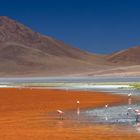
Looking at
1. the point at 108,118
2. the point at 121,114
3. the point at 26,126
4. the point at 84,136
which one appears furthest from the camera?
the point at 121,114

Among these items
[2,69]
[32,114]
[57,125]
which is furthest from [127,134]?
[2,69]

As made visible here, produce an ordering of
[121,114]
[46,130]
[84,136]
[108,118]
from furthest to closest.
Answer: [121,114] → [108,118] → [46,130] → [84,136]

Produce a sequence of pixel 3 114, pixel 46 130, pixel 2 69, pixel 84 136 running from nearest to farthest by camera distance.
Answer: pixel 84 136 → pixel 46 130 → pixel 3 114 → pixel 2 69

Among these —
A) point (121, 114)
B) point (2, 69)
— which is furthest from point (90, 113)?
point (2, 69)

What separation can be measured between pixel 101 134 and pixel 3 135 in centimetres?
349

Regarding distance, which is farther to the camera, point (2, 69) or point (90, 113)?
point (2, 69)

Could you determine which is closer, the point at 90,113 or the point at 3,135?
the point at 3,135

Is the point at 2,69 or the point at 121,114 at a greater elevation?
the point at 2,69

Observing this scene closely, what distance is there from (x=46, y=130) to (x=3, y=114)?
25.9 ft

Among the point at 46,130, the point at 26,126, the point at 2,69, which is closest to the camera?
the point at 46,130

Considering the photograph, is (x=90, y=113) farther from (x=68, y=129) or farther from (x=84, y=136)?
(x=84, y=136)

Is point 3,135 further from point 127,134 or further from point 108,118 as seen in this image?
point 108,118

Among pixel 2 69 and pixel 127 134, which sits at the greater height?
pixel 2 69

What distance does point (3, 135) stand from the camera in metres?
19.3
